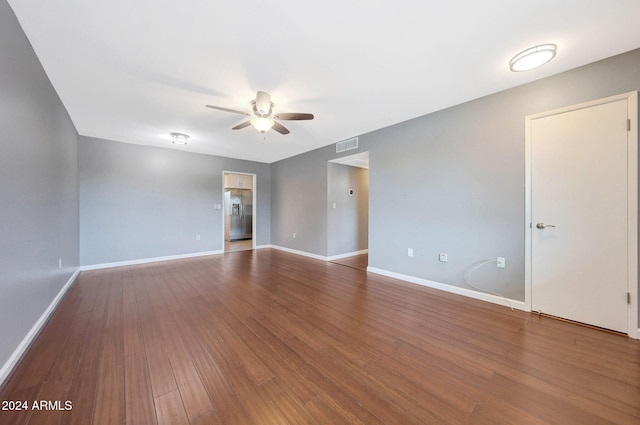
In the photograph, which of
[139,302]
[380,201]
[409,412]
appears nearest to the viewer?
[409,412]

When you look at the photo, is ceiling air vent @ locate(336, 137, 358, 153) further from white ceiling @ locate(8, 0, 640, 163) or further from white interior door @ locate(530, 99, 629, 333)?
white interior door @ locate(530, 99, 629, 333)

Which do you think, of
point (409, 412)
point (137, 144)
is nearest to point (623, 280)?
point (409, 412)

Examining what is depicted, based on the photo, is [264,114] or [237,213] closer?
[264,114]

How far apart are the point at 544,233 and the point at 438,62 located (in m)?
2.11

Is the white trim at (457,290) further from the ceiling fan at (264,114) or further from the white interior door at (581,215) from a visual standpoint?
the ceiling fan at (264,114)

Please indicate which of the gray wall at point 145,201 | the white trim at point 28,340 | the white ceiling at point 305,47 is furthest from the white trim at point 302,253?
the white trim at point 28,340

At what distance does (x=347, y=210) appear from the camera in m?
5.32

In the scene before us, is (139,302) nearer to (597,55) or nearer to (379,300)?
(379,300)

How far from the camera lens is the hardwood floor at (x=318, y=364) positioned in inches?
48.2

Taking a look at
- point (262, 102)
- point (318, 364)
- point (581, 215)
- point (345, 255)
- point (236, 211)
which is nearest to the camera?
point (318, 364)

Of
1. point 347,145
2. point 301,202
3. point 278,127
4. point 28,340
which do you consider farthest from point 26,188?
point 301,202

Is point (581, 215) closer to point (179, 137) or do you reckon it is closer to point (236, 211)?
point (179, 137)

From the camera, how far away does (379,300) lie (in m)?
2.76

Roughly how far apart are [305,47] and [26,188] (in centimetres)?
261
